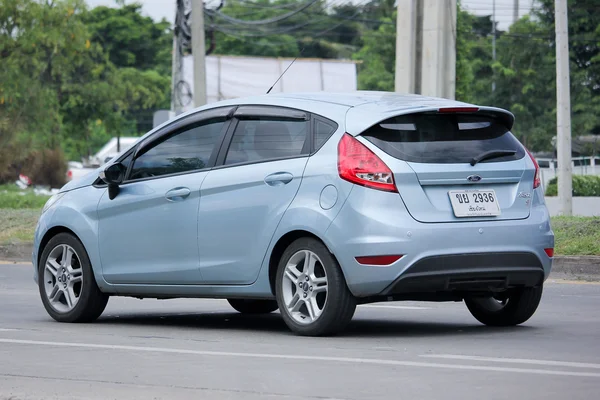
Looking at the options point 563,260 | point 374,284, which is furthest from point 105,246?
point 563,260

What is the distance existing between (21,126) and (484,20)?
5478 centimetres

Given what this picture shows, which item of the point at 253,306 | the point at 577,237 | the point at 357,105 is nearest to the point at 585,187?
the point at 577,237

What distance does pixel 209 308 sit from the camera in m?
10.9

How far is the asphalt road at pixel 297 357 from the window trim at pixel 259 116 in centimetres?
115

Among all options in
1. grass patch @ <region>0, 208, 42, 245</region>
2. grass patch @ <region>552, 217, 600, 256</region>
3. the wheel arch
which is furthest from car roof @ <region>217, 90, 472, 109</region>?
grass patch @ <region>0, 208, 42, 245</region>

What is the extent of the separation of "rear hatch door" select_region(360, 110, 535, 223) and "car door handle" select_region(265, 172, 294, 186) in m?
0.58

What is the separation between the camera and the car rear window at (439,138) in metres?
7.93

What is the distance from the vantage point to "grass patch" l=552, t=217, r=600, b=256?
14.3 m

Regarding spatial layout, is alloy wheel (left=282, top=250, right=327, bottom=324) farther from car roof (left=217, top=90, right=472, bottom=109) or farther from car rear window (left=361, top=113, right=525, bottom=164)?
car roof (left=217, top=90, right=472, bottom=109)

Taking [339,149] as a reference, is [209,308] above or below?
below

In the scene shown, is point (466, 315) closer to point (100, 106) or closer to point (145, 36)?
point (100, 106)

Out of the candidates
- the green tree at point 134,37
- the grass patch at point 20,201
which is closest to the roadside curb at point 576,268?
the grass patch at point 20,201

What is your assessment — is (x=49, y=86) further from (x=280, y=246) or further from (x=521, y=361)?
(x=521, y=361)

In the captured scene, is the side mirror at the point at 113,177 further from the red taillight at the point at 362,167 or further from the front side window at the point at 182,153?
the red taillight at the point at 362,167
